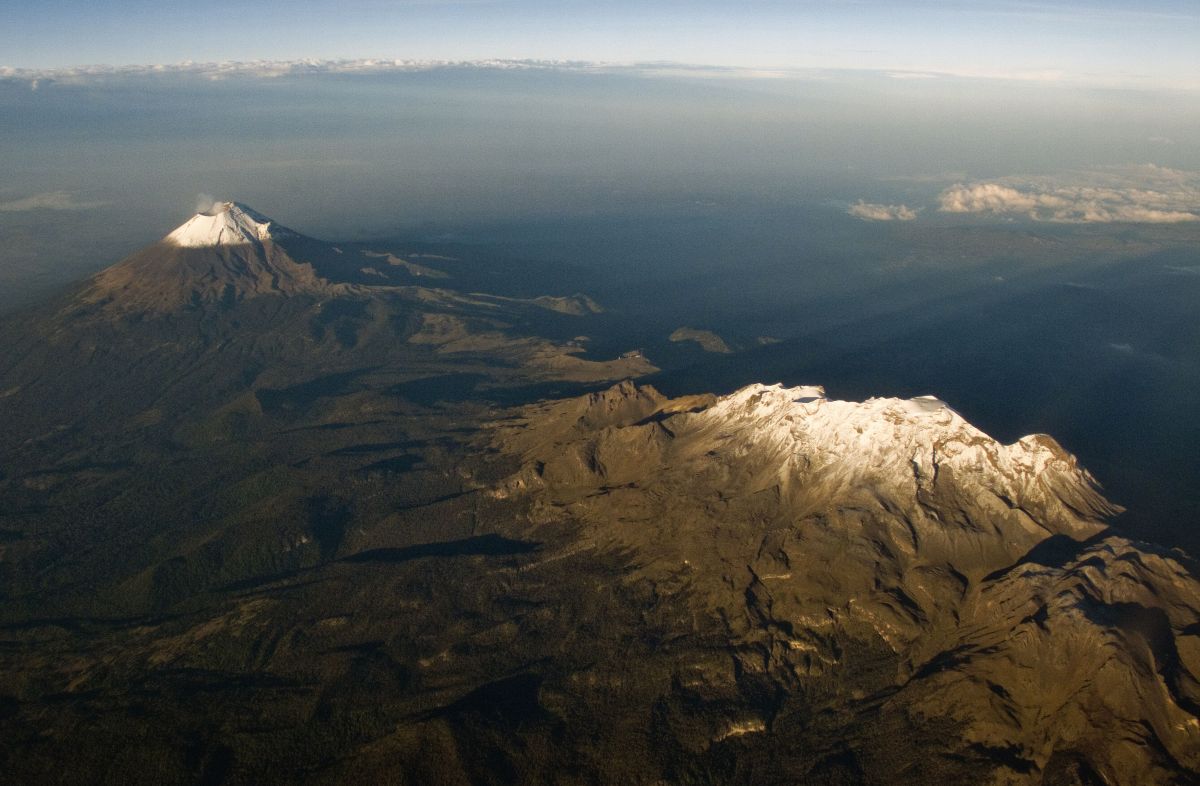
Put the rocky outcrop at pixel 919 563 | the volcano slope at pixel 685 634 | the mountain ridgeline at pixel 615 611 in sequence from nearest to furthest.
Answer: the rocky outcrop at pixel 919 563 < the volcano slope at pixel 685 634 < the mountain ridgeline at pixel 615 611

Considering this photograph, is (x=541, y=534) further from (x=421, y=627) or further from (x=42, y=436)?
(x=42, y=436)

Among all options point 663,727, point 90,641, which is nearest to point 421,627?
point 663,727

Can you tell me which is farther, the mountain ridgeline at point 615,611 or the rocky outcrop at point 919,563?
the mountain ridgeline at point 615,611

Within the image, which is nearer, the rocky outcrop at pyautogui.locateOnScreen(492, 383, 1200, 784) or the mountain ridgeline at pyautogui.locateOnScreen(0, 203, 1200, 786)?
the rocky outcrop at pyautogui.locateOnScreen(492, 383, 1200, 784)

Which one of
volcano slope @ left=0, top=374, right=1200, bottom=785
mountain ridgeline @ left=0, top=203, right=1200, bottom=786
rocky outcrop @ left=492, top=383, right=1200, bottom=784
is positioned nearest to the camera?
rocky outcrop @ left=492, top=383, right=1200, bottom=784

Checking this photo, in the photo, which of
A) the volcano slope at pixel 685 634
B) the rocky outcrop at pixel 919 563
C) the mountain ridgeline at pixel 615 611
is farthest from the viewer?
the mountain ridgeline at pixel 615 611

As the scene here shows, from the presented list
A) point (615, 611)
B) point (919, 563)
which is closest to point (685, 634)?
point (615, 611)
